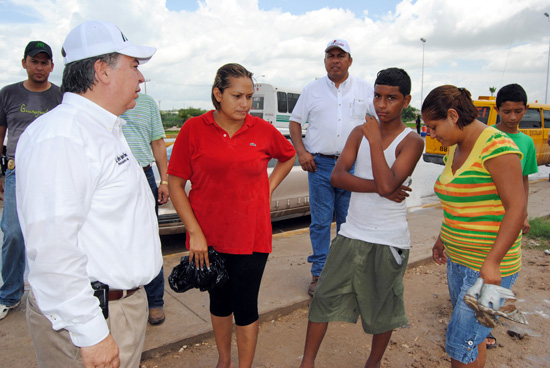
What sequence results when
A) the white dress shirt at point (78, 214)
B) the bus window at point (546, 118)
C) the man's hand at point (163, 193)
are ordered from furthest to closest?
the bus window at point (546, 118) < the man's hand at point (163, 193) < the white dress shirt at point (78, 214)

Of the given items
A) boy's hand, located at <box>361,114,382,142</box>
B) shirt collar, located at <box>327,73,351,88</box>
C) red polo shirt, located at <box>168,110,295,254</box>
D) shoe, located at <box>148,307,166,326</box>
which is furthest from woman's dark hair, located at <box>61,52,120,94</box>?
shirt collar, located at <box>327,73,351,88</box>

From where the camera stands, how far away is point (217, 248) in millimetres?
2510

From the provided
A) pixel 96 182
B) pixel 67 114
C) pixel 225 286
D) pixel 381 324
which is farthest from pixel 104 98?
pixel 381 324

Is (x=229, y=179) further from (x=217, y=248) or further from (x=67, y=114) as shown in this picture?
(x=67, y=114)

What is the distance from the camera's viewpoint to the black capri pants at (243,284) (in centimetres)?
252

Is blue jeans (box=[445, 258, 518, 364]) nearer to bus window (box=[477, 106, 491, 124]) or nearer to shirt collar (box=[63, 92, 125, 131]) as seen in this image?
shirt collar (box=[63, 92, 125, 131])

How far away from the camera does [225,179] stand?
2.41 meters

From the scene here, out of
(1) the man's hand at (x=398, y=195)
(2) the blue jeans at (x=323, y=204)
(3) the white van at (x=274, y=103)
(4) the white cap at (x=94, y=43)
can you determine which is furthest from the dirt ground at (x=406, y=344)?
(3) the white van at (x=274, y=103)

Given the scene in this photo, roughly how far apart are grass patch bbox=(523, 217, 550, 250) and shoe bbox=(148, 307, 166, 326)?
4.82 meters

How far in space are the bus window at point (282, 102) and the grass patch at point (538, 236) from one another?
16594 millimetres

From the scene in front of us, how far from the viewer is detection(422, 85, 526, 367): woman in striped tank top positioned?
1.89 meters

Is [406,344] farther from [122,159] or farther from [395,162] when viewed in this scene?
[122,159]

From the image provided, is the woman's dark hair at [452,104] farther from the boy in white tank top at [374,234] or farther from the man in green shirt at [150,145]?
the man in green shirt at [150,145]

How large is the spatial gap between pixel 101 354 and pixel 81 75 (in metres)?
0.98
